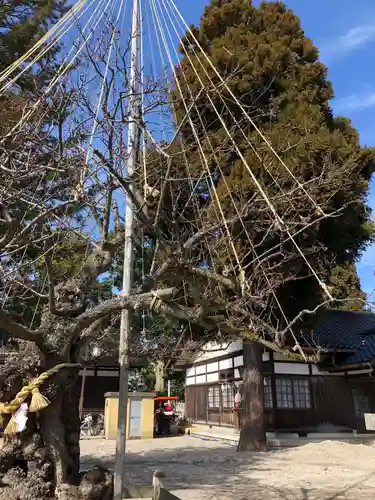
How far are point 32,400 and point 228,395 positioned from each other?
561 inches

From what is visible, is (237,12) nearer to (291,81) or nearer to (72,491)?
(291,81)

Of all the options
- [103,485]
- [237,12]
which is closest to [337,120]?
[237,12]

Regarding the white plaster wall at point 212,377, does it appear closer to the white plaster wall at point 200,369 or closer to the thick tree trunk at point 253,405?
the white plaster wall at point 200,369

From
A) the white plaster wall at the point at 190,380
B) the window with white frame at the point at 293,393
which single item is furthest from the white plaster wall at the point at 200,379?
the window with white frame at the point at 293,393

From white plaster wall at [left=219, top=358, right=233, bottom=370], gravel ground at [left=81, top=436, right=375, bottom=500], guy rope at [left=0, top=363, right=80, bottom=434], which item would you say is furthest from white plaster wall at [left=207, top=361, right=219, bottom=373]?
guy rope at [left=0, top=363, right=80, bottom=434]

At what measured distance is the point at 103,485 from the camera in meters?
5.49

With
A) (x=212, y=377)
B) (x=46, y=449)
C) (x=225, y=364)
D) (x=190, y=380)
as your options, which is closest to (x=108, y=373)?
(x=190, y=380)

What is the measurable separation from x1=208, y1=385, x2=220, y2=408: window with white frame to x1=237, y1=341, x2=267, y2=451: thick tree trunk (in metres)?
6.17

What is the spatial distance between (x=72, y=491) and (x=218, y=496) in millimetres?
2991

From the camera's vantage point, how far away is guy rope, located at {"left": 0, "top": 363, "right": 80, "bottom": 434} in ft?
17.3

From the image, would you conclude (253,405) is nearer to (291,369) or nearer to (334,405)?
(291,369)

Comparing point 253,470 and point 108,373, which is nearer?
point 253,470

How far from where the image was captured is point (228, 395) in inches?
723

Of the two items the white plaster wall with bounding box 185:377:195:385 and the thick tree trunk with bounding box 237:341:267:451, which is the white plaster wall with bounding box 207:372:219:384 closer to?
the white plaster wall with bounding box 185:377:195:385
